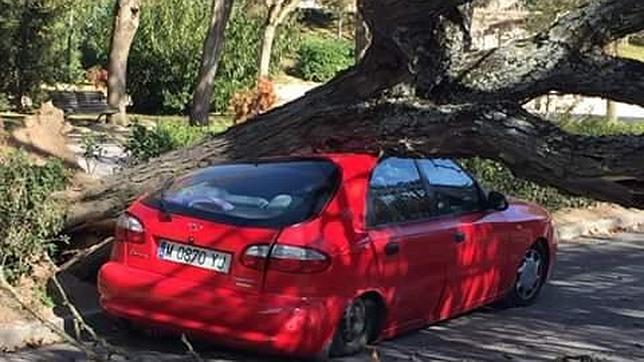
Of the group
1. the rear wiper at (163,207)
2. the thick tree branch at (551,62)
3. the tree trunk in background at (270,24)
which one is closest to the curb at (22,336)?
the rear wiper at (163,207)

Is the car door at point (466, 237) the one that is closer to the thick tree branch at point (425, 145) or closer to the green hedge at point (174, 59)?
the thick tree branch at point (425, 145)

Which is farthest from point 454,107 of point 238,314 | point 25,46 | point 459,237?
point 25,46

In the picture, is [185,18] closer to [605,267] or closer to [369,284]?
[605,267]

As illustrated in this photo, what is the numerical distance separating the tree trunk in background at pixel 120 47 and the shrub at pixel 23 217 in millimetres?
18049

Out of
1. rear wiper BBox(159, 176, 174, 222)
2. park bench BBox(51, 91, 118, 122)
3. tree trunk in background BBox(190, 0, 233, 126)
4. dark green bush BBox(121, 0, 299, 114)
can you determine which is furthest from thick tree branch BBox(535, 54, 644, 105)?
dark green bush BBox(121, 0, 299, 114)

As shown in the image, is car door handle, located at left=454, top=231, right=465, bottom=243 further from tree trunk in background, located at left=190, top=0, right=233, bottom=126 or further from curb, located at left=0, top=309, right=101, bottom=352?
tree trunk in background, located at left=190, top=0, right=233, bottom=126

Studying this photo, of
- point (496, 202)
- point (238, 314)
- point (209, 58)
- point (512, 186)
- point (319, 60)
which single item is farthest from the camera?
point (319, 60)

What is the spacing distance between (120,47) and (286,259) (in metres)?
20.9

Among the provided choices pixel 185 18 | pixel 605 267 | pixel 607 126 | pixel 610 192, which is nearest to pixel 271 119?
pixel 610 192

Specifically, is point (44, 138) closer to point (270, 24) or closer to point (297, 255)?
point (297, 255)

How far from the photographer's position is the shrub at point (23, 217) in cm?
873

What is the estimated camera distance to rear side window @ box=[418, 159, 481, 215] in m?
9.05

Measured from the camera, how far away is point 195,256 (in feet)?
25.3

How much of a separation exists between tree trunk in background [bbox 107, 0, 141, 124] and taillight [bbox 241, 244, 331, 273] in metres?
20.0
